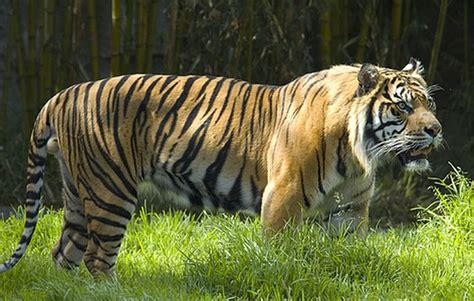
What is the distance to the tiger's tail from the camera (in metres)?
5.91

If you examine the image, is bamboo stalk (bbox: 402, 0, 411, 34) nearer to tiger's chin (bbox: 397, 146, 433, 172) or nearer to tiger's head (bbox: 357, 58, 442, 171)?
tiger's head (bbox: 357, 58, 442, 171)

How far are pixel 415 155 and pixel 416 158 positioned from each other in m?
0.02

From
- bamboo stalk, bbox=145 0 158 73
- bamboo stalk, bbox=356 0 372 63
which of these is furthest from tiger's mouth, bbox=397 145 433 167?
bamboo stalk, bbox=356 0 372 63

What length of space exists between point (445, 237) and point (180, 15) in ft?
12.4

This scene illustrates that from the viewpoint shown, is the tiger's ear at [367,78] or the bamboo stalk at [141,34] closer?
the tiger's ear at [367,78]

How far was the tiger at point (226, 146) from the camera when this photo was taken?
5.73 metres

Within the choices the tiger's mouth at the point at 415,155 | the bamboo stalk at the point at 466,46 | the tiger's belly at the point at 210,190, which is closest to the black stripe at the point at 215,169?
the tiger's belly at the point at 210,190

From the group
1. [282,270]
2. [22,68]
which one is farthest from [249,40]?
[282,270]

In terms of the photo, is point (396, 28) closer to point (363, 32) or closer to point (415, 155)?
point (363, 32)

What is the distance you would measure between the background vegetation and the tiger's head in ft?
9.34

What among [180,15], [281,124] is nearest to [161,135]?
[281,124]

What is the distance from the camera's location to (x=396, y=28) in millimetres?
9297

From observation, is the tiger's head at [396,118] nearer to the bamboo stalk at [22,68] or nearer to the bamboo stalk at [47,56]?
the bamboo stalk at [47,56]

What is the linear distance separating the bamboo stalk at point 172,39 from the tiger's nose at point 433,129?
3.67 meters
